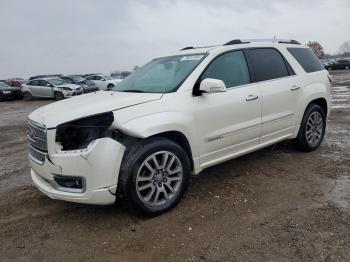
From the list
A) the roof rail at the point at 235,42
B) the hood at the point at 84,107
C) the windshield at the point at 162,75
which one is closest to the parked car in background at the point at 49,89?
the windshield at the point at 162,75

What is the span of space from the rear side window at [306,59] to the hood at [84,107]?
2.81 meters

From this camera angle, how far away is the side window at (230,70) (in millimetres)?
4758

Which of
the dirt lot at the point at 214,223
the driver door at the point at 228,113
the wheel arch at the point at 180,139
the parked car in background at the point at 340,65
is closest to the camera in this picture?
the dirt lot at the point at 214,223

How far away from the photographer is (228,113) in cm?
466

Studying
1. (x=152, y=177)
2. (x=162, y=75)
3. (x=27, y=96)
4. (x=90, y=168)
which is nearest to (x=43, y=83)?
(x=27, y=96)

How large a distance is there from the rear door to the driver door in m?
0.17

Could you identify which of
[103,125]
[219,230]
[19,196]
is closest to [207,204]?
[219,230]

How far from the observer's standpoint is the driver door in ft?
14.7

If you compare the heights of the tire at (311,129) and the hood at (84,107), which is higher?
the hood at (84,107)

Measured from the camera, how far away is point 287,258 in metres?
3.13

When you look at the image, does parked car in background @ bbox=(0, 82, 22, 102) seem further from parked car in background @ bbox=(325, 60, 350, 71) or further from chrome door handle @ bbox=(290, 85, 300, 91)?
parked car in background @ bbox=(325, 60, 350, 71)

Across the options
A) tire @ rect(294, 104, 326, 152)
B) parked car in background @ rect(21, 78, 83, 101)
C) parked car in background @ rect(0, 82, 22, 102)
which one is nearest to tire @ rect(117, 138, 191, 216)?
tire @ rect(294, 104, 326, 152)

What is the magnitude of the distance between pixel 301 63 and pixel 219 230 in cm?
342

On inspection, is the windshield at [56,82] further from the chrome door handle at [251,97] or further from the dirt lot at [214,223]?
the chrome door handle at [251,97]
